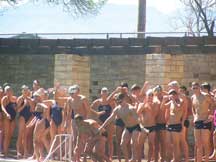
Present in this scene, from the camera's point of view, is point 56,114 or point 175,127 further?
point 56,114

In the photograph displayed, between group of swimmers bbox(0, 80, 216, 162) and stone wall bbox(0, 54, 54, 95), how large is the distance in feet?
17.8

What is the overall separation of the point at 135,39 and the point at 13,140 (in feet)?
18.4

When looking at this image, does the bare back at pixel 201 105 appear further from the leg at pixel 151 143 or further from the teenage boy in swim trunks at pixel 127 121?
the teenage boy in swim trunks at pixel 127 121

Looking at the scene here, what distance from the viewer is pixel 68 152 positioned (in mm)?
17203

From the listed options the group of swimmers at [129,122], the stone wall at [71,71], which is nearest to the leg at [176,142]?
→ the group of swimmers at [129,122]

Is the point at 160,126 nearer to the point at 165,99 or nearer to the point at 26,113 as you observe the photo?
A: the point at 165,99

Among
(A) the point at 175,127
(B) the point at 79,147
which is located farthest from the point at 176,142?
(B) the point at 79,147

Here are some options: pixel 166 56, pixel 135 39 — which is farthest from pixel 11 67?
pixel 166 56

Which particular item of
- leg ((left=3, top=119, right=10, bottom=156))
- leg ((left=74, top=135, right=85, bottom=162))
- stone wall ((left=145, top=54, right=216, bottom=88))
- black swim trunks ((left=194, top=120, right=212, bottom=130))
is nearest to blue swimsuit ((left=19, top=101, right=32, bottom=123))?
leg ((left=3, top=119, right=10, bottom=156))

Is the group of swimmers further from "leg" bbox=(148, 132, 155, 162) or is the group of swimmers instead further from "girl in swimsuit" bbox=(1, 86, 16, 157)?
"girl in swimsuit" bbox=(1, 86, 16, 157)

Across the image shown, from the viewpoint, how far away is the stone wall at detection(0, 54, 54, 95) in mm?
23984

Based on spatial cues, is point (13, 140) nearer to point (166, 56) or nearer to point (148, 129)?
point (166, 56)

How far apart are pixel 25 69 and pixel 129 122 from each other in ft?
32.4

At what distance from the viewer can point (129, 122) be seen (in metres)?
15.3
